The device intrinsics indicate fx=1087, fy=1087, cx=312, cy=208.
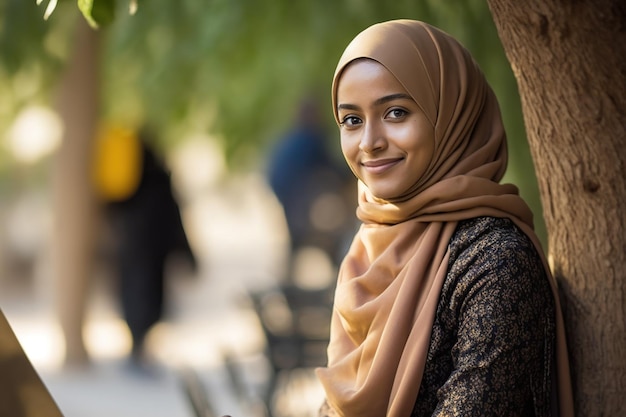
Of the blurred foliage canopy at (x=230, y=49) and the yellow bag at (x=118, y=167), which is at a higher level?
the yellow bag at (x=118, y=167)

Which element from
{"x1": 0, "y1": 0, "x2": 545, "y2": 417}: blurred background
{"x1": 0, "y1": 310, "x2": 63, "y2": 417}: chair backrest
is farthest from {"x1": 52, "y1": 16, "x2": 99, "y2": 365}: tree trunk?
{"x1": 0, "y1": 310, "x2": 63, "y2": 417}: chair backrest

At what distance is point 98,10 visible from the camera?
2643 millimetres

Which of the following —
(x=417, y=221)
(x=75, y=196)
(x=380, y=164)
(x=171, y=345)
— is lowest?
(x=417, y=221)

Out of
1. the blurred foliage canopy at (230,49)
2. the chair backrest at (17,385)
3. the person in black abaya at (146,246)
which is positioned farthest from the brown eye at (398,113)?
the person in black abaya at (146,246)

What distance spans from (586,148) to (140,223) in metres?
6.22

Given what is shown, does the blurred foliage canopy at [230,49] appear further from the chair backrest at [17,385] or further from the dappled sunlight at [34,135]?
the chair backrest at [17,385]

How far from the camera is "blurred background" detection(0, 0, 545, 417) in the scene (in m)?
5.33

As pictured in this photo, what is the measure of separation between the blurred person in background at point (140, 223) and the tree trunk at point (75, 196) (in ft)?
0.57

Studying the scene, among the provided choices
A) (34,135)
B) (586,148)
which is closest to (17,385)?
(586,148)

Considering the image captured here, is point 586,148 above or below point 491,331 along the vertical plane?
above

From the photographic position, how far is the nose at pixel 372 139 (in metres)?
2.57

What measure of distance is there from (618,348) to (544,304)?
1.11 ft

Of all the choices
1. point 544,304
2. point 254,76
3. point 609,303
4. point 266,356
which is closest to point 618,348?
point 609,303

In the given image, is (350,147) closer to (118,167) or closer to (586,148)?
(586,148)
